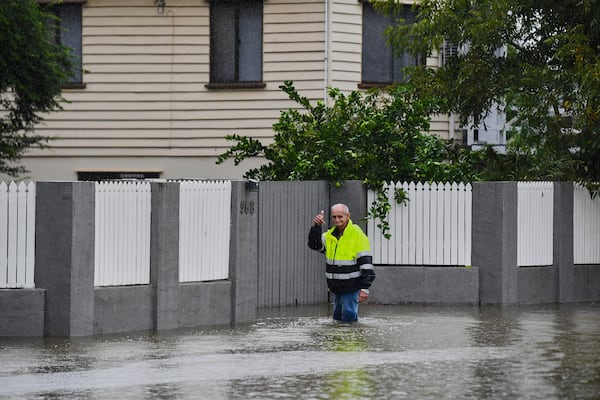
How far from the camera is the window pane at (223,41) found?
30016 millimetres

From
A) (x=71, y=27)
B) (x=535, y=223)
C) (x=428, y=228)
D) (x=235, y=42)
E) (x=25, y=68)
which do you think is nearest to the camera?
(x=428, y=228)

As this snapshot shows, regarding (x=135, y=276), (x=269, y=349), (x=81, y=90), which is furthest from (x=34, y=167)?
(x=269, y=349)

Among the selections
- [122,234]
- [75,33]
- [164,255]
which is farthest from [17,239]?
[75,33]

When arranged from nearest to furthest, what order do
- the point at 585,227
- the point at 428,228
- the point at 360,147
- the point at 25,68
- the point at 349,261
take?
the point at 349,261 < the point at 428,228 < the point at 360,147 < the point at 585,227 < the point at 25,68

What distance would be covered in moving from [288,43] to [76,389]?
18.0 m

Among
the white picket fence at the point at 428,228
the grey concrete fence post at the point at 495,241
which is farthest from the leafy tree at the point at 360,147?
the grey concrete fence post at the point at 495,241

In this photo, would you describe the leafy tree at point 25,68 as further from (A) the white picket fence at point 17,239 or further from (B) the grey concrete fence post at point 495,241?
(A) the white picket fence at point 17,239

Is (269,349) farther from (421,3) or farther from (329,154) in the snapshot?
(421,3)

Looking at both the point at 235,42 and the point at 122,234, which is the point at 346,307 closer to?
the point at 122,234

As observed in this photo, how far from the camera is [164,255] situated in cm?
1789

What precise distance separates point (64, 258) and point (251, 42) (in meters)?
13.9

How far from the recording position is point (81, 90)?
30578 millimetres

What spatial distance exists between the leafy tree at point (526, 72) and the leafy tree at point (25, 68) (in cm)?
599

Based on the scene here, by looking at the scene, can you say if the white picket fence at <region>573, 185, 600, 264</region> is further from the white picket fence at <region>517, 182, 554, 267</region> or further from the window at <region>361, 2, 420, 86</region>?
the window at <region>361, 2, 420, 86</region>
